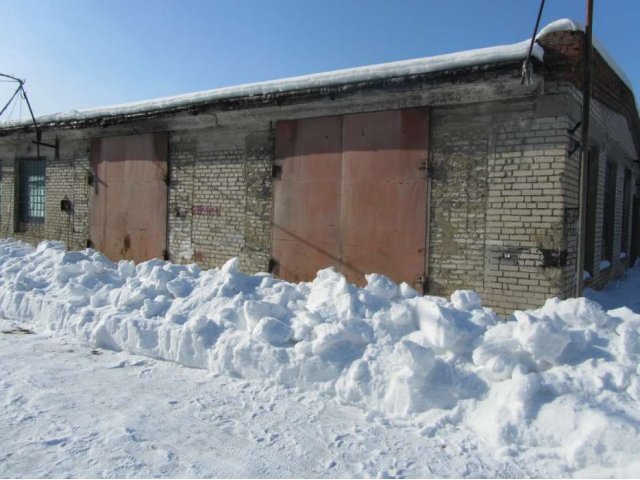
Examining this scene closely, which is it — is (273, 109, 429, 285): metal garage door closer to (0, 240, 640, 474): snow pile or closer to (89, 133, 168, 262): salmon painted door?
(0, 240, 640, 474): snow pile

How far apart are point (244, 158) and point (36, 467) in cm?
555

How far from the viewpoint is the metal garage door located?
242 inches

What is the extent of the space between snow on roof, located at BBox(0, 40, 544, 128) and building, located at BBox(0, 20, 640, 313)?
23 mm

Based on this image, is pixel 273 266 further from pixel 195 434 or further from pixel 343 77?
pixel 195 434

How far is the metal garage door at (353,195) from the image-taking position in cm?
614

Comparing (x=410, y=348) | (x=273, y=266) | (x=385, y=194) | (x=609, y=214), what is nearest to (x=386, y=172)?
(x=385, y=194)

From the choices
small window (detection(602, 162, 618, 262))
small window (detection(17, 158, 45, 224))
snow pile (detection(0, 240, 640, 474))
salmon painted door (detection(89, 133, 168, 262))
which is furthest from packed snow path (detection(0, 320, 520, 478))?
small window (detection(17, 158, 45, 224))

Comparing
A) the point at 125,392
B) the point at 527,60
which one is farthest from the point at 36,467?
the point at 527,60

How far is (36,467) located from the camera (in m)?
2.71

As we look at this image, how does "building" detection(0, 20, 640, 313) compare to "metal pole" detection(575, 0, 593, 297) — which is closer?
"metal pole" detection(575, 0, 593, 297)

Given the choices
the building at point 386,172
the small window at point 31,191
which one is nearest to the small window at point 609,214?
the building at point 386,172

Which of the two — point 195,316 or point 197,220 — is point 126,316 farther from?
point 197,220

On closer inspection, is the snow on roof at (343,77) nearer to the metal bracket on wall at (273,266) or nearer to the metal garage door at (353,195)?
the metal garage door at (353,195)

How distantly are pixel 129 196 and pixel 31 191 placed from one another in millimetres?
4100
